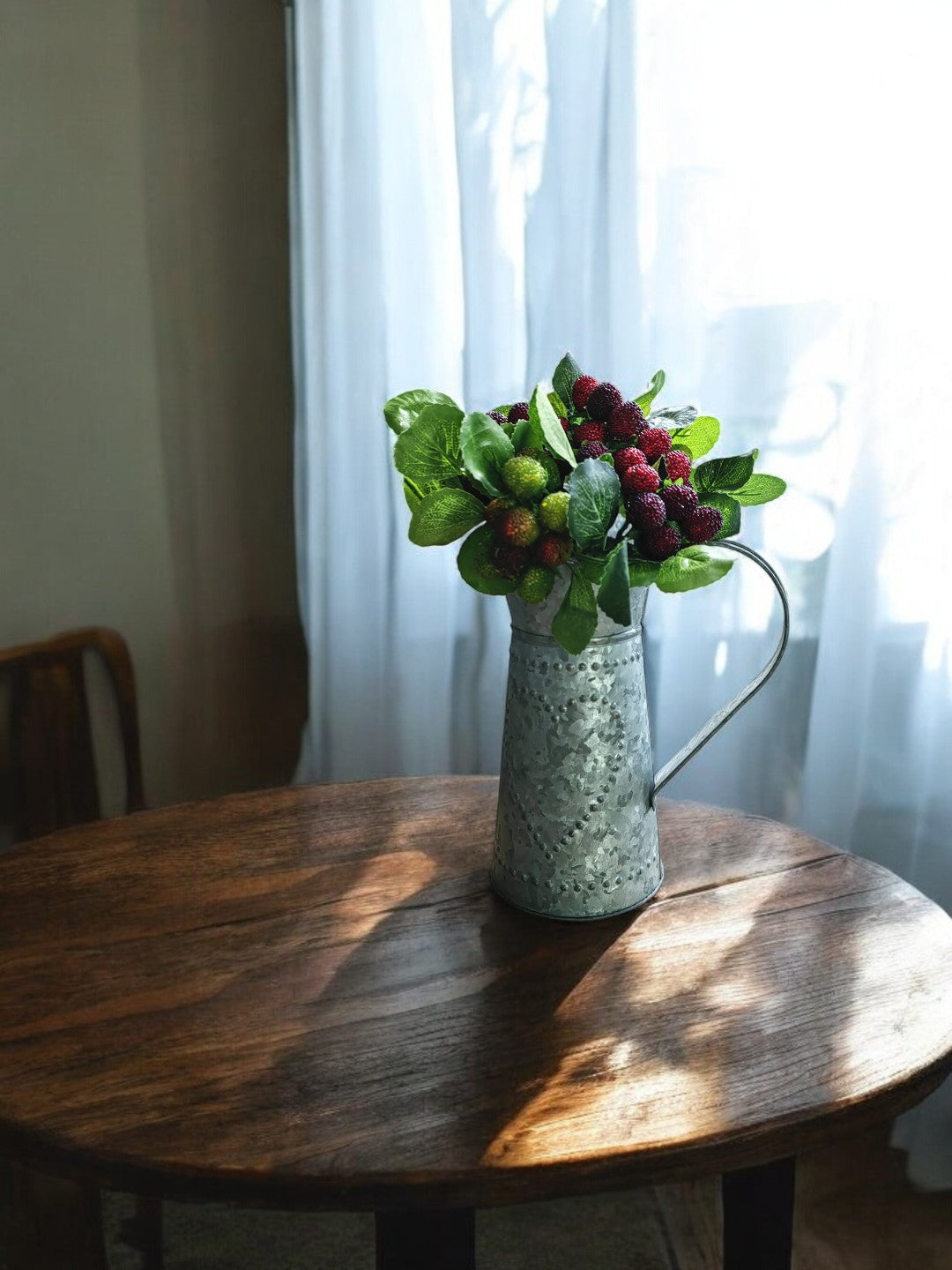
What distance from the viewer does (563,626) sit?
92 centimetres

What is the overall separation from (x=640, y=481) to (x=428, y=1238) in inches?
22.1

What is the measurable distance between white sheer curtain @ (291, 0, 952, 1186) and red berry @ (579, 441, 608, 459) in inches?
27.0

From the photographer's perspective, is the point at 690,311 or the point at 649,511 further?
the point at 690,311

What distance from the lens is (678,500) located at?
0.92 m

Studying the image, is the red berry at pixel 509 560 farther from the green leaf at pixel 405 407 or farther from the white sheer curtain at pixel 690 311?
the white sheer curtain at pixel 690 311

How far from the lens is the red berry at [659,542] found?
0.90 meters

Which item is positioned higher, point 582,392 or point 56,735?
point 582,392

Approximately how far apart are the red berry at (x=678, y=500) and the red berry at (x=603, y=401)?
9 centimetres

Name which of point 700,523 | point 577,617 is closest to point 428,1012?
point 577,617

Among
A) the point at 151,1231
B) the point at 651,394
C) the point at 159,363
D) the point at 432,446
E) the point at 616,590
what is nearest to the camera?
the point at 616,590

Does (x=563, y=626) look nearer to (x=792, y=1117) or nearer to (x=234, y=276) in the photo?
(x=792, y=1117)

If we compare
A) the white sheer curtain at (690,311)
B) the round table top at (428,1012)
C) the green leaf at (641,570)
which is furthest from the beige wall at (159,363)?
the green leaf at (641,570)

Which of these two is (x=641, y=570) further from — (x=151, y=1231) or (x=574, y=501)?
A: (x=151, y=1231)

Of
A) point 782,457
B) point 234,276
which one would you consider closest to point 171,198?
point 234,276
